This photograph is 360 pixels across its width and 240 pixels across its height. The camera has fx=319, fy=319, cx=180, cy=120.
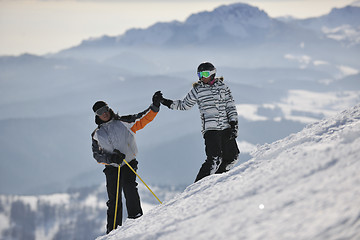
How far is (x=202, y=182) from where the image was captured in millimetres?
5277

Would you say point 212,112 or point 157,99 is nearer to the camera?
point 212,112

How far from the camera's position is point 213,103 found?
6074mm

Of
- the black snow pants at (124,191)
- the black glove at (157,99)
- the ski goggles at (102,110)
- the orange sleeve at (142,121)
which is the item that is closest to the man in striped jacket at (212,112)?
the black glove at (157,99)

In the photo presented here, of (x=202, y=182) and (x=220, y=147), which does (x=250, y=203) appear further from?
(x=220, y=147)

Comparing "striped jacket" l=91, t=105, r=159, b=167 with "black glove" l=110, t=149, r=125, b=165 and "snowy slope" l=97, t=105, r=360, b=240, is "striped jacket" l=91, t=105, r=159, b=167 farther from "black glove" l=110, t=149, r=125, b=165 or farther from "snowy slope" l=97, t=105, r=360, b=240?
"snowy slope" l=97, t=105, r=360, b=240

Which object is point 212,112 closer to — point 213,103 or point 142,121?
point 213,103

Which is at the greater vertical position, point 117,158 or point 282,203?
point 117,158

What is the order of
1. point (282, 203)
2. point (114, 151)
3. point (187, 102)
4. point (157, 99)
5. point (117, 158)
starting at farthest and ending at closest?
1. point (157, 99)
2. point (187, 102)
3. point (114, 151)
4. point (117, 158)
5. point (282, 203)

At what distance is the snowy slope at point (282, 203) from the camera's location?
278cm

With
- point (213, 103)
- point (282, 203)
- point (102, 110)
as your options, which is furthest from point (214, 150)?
point (282, 203)

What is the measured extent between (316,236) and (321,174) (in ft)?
2.83

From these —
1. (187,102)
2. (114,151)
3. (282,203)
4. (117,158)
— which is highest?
(187,102)

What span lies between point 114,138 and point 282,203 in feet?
11.6

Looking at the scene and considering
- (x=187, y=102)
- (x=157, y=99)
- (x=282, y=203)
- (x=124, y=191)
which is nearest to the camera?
(x=282, y=203)
